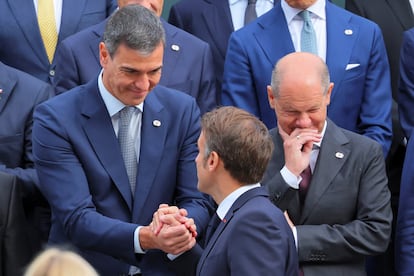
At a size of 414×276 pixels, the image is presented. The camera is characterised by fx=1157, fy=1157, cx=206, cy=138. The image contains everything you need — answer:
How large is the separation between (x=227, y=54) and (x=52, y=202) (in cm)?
150

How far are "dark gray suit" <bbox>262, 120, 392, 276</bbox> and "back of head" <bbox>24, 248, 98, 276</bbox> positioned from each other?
202 cm

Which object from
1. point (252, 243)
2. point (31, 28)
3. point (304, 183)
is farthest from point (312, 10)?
point (252, 243)

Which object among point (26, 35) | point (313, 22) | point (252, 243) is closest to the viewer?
point (252, 243)

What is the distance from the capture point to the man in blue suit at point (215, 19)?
6875mm

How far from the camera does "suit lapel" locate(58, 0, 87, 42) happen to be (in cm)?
668

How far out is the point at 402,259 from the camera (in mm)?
5883

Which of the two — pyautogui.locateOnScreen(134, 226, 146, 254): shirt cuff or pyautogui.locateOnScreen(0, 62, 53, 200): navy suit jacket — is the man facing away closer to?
pyautogui.locateOnScreen(134, 226, 146, 254): shirt cuff

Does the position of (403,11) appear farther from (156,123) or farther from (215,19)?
(156,123)

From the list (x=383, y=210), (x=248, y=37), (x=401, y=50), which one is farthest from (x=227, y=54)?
(x=383, y=210)

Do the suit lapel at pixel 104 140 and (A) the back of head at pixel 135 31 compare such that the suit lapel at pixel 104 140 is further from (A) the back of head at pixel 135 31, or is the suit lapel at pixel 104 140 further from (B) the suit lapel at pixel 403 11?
(B) the suit lapel at pixel 403 11

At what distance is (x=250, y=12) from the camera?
697cm

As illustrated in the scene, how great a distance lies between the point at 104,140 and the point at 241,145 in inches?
41.1

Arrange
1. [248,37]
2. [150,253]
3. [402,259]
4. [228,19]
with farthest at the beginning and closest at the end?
[228,19], [248,37], [402,259], [150,253]

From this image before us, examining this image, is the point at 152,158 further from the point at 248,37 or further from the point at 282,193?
the point at 248,37
